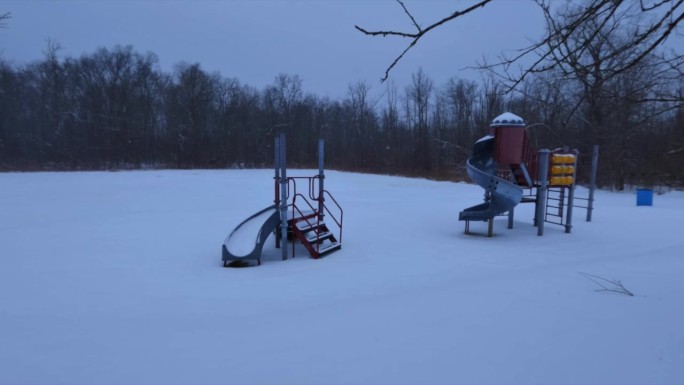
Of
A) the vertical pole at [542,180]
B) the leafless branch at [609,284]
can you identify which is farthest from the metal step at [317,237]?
the vertical pole at [542,180]

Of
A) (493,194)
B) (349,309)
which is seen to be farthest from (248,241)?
(493,194)

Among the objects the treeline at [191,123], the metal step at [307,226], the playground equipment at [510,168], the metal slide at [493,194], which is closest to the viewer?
the metal step at [307,226]

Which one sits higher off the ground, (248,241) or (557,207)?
(557,207)

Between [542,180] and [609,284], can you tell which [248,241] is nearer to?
[609,284]

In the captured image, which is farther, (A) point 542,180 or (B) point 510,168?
(B) point 510,168

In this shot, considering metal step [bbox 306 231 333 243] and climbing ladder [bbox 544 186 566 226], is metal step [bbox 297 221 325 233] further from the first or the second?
climbing ladder [bbox 544 186 566 226]

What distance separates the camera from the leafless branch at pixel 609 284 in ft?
18.1

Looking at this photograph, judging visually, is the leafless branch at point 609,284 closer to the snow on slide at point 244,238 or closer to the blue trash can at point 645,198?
the snow on slide at point 244,238

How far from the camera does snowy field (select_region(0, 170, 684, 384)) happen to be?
142 inches

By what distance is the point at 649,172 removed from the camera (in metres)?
21.2

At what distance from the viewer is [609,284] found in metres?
5.95

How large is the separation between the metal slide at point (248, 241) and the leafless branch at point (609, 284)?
5.31 meters

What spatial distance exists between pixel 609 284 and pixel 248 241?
594cm

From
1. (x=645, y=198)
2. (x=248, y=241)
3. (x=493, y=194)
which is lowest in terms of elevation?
(x=248, y=241)
